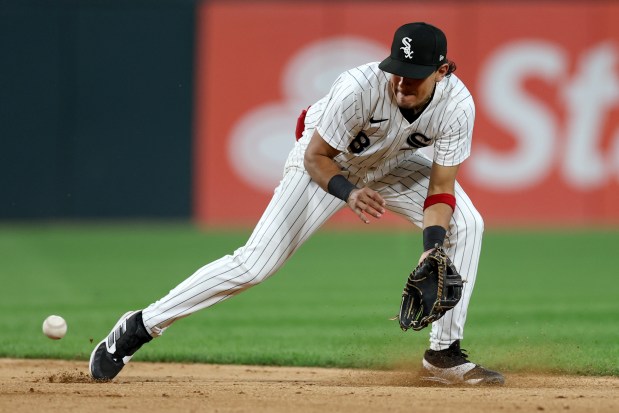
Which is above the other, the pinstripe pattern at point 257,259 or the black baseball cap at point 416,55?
the black baseball cap at point 416,55

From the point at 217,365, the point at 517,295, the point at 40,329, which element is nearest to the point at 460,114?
the point at 217,365

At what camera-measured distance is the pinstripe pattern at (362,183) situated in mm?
5156

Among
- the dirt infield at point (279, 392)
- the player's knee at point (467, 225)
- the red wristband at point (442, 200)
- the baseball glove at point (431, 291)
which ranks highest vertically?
the red wristband at point (442, 200)

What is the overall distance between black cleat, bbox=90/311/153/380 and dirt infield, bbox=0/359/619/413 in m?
0.08

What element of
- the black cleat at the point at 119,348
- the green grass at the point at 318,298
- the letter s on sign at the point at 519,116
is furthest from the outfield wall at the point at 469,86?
the black cleat at the point at 119,348

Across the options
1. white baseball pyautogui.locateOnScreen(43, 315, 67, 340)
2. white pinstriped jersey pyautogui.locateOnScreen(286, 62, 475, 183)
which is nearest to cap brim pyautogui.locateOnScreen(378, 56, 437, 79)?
white pinstriped jersey pyautogui.locateOnScreen(286, 62, 475, 183)

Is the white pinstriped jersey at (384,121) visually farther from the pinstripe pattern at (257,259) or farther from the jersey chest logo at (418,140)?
the pinstripe pattern at (257,259)

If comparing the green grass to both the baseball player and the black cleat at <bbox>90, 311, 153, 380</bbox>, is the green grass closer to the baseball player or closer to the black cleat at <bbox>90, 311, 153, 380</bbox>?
the baseball player

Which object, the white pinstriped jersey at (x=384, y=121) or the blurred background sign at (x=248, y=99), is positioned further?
the blurred background sign at (x=248, y=99)

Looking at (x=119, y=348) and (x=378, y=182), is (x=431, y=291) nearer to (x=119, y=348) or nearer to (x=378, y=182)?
(x=378, y=182)

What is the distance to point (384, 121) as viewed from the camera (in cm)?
518

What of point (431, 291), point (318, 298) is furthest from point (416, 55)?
point (318, 298)

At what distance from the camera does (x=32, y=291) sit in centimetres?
974

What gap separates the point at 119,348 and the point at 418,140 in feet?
5.80
